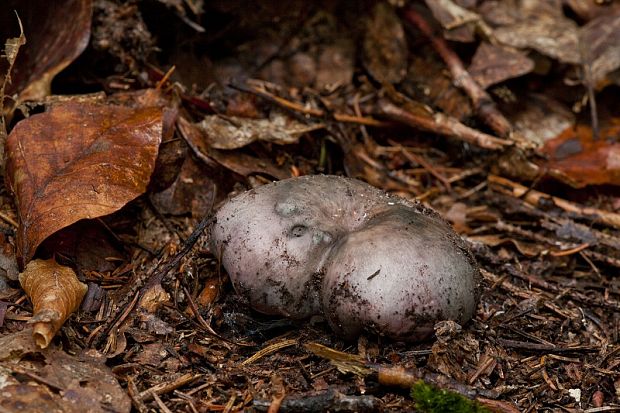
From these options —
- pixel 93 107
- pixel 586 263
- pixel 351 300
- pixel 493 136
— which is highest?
pixel 93 107

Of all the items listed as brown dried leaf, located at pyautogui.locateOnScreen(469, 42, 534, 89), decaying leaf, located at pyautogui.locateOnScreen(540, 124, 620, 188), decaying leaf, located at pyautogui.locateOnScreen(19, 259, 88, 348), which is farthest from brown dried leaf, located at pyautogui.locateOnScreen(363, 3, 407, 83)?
decaying leaf, located at pyautogui.locateOnScreen(19, 259, 88, 348)

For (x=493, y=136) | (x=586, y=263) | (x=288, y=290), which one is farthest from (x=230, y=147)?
(x=586, y=263)

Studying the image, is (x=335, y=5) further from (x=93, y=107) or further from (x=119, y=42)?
(x=93, y=107)

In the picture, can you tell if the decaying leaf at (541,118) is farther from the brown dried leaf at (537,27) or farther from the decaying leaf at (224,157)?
the decaying leaf at (224,157)

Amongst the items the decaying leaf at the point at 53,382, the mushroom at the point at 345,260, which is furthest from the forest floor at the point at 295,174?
the mushroom at the point at 345,260

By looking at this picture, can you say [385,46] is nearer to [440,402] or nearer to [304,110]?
[304,110]

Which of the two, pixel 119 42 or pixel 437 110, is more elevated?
pixel 119 42

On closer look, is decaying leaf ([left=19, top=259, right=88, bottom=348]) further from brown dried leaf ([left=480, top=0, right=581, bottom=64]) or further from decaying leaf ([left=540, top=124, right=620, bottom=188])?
brown dried leaf ([left=480, top=0, right=581, bottom=64])
